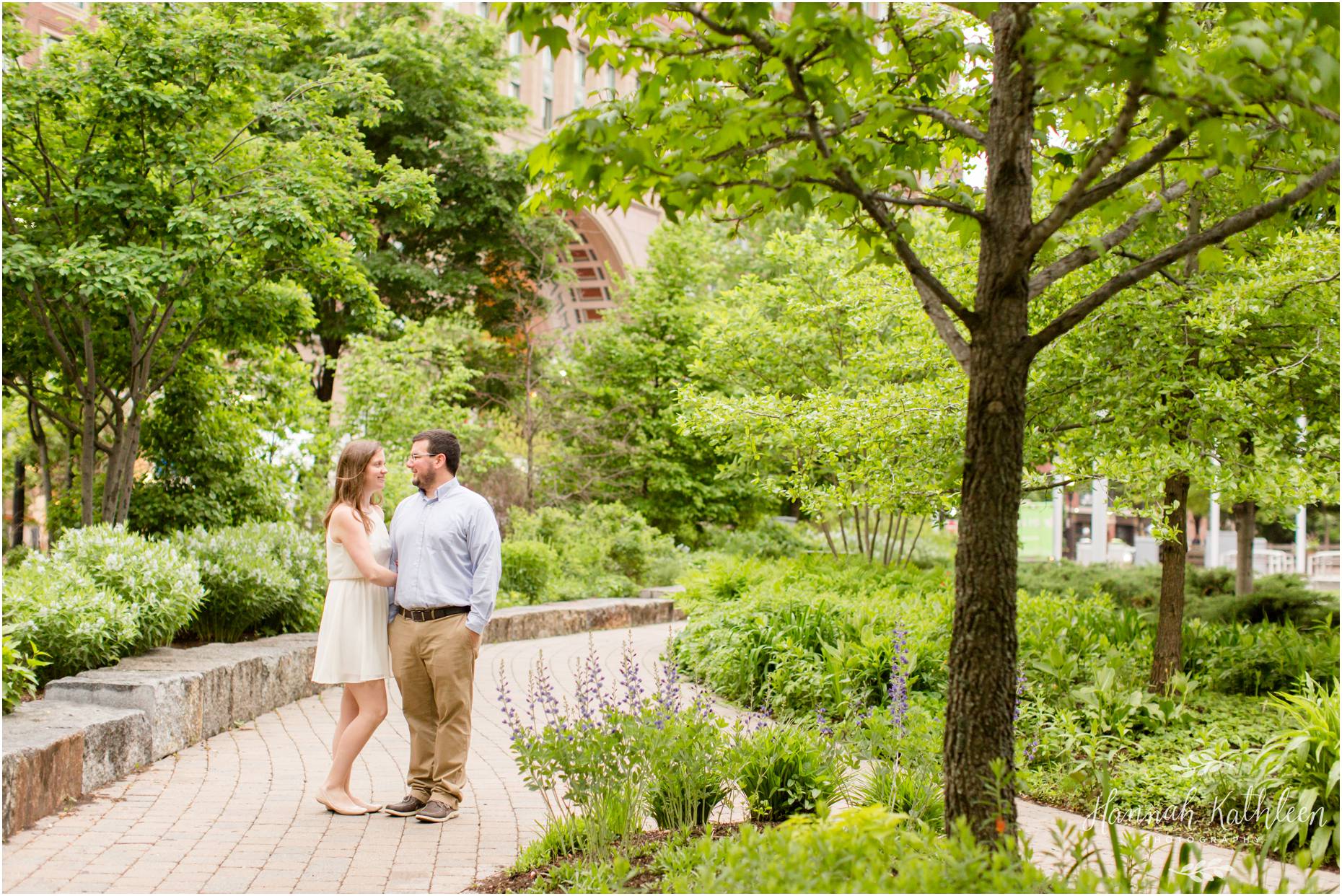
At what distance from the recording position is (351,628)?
5500 mm

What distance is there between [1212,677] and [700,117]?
6374 mm

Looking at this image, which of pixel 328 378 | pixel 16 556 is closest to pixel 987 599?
pixel 16 556

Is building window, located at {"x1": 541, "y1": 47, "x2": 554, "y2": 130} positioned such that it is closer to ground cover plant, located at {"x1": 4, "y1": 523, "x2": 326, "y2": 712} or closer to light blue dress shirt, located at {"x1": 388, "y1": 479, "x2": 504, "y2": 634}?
ground cover plant, located at {"x1": 4, "y1": 523, "x2": 326, "y2": 712}

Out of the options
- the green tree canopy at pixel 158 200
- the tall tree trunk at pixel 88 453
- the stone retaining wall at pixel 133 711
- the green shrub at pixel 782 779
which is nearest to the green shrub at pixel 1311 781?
the green shrub at pixel 782 779

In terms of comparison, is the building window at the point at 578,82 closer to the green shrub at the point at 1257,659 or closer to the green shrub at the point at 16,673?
the green shrub at the point at 1257,659

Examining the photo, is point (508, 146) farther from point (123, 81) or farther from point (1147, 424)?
point (1147, 424)

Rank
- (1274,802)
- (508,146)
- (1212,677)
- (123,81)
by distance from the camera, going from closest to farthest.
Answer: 1. (1274,802)
2. (1212,677)
3. (123,81)
4. (508,146)

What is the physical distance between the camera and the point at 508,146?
33812 millimetres

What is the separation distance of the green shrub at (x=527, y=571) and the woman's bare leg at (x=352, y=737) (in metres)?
8.85

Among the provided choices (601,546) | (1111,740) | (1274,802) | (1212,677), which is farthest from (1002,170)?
(601,546)

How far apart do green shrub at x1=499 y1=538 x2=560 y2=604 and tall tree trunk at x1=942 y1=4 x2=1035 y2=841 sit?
11093mm

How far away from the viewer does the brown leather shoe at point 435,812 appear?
209 inches

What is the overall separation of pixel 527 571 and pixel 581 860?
10.4m

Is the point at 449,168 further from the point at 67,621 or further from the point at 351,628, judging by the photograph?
the point at 351,628
